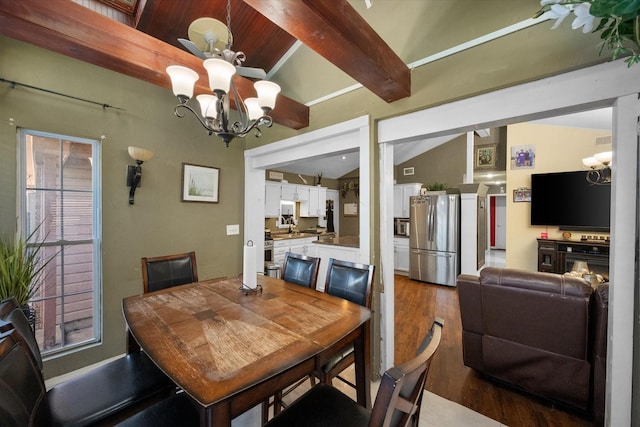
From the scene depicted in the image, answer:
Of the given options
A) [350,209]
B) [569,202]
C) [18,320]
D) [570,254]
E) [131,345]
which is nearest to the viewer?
[18,320]

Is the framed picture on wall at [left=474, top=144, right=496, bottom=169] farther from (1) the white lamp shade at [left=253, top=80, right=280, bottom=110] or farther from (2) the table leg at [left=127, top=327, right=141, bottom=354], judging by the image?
(2) the table leg at [left=127, top=327, right=141, bottom=354]

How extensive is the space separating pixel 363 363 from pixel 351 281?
0.57 m

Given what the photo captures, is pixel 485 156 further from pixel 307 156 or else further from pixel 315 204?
pixel 307 156

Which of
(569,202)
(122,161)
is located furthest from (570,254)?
(122,161)

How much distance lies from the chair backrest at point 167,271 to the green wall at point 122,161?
29.6 inches

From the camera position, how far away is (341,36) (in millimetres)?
1343

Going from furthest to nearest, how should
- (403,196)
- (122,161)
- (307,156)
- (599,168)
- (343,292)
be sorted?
1. (403,196)
2. (599,168)
3. (307,156)
4. (122,161)
5. (343,292)

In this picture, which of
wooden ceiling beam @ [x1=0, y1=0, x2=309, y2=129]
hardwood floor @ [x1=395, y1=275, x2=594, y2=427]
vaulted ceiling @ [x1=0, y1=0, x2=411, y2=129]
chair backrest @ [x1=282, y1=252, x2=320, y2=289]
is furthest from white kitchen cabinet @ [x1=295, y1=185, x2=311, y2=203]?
wooden ceiling beam @ [x1=0, y1=0, x2=309, y2=129]

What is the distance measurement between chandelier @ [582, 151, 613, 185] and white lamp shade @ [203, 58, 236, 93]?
182 inches

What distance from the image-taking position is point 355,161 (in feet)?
21.7

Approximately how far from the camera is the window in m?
2.15

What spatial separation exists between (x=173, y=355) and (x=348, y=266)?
49.5 inches

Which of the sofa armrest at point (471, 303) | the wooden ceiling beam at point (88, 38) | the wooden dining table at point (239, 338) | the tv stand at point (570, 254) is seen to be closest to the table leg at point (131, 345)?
the wooden dining table at point (239, 338)

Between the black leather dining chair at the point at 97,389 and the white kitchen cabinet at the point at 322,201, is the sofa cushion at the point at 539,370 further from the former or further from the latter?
the white kitchen cabinet at the point at 322,201
